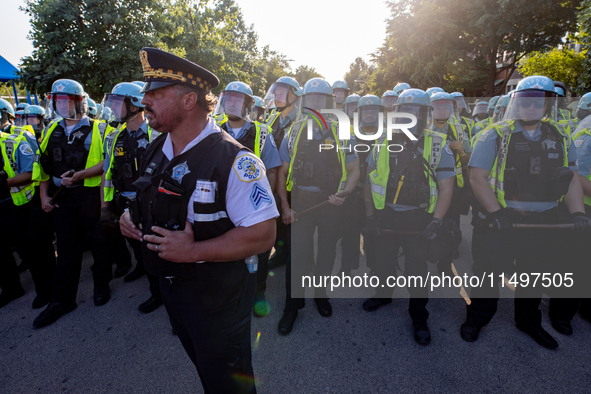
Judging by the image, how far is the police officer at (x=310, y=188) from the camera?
3178 mm

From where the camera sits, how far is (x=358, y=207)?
434 cm

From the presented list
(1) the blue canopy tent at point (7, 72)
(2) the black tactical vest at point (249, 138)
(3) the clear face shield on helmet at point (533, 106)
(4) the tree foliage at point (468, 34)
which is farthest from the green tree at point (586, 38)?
(1) the blue canopy tent at point (7, 72)

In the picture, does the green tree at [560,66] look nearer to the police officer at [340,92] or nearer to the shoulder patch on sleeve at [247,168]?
the police officer at [340,92]

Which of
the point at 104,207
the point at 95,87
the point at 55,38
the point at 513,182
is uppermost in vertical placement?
the point at 55,38

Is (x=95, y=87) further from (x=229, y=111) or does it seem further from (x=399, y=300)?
(x=399, y=300)

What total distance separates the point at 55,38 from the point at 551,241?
13980mm

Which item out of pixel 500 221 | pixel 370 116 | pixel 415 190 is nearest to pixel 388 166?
pixel 415 190

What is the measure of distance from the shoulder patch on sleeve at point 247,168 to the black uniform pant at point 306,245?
1757 millimetres

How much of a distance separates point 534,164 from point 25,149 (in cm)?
520

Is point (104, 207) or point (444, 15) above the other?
point (444, 15)

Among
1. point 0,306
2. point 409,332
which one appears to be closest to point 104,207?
point 0,306

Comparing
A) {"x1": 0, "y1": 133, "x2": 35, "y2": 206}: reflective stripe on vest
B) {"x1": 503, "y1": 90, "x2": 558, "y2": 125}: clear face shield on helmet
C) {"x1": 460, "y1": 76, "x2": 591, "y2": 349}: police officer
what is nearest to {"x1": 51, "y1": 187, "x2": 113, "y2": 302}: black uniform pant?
{"x1": 0, "y1": 133, "x2": 35, "y2": 206}: reflective stripe on vest

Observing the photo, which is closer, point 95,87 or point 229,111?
point 229,111

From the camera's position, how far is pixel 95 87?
433 inches
